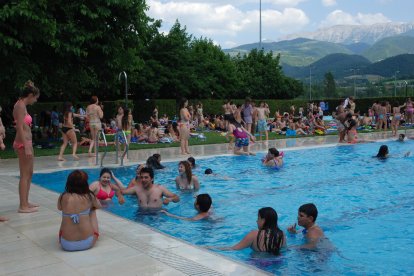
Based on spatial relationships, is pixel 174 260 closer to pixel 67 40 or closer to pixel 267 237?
pixel 267 237

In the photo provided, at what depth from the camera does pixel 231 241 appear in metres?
6.71

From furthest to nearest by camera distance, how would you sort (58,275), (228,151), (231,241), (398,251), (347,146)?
(347,146), (228,151), (231,241), (398,251), (58,275)

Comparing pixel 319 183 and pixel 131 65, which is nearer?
pixel 319 183

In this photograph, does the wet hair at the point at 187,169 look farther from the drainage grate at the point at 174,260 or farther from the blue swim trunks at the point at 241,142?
the blue swim trunks at the point at 241,142

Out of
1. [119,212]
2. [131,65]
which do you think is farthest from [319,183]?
[131,65]

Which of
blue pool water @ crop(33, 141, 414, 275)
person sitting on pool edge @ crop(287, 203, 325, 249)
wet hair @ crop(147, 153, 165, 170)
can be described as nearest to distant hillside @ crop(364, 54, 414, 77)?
blue pool water @ crop(33, 141, 414, 275)

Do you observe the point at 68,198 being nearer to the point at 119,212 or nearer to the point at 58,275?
the point at 58,275

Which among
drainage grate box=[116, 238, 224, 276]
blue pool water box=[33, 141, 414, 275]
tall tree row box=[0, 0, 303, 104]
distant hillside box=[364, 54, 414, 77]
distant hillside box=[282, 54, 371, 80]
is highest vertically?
distant hillside box=[282, 54, 371, 80]

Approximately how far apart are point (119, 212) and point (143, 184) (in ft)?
2.35

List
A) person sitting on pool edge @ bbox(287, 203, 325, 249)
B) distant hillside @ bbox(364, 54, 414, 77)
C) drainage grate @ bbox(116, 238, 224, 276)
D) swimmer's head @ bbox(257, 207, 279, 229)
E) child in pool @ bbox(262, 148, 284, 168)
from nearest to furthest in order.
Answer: drainage grate @ bbox(116, 238, 224, 276), swimmer's head @ bbox(257, 207, 279, 229), person sitting on pool edge @ bbox(287, 203, 325, 249), child in pool @ bbox(262, 148, 284, 168), distant hillside @ bbox(364, 54, 414, 77)

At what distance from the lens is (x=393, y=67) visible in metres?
134

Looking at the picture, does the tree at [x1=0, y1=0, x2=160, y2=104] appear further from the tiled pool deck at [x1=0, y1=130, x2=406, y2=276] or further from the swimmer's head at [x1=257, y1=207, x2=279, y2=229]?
the swimmer's head at [x1=257, y1=207, x2=279, y2=229]

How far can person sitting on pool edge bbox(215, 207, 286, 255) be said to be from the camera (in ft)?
18.3

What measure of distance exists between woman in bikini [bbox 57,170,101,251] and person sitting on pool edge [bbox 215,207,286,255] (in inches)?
76.9
